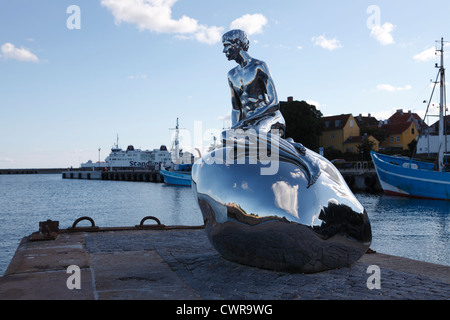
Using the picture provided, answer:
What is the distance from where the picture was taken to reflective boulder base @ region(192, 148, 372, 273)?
253 inches

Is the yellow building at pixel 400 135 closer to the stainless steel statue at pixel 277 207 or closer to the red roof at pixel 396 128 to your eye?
the red roof at pixel 396 128

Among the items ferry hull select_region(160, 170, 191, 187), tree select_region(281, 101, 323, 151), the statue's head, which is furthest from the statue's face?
ferry hull select_region(160, 170, 191, 187)

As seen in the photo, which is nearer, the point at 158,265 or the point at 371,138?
the point at 158,265

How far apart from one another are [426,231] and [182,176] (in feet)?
191

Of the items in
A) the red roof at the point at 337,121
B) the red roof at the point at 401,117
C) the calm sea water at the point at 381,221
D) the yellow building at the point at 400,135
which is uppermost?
the red roof at the point at 401,117

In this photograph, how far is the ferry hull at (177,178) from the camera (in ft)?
258

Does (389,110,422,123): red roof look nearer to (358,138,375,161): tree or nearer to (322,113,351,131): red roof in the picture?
(322,113,351,131): red roof

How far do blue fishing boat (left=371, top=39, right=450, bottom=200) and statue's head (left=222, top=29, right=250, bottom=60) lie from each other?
36.6m

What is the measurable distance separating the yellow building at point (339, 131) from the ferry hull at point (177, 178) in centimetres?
2691

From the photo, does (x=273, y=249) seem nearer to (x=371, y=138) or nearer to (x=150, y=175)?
(x=371, y=138)

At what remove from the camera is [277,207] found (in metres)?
6.41

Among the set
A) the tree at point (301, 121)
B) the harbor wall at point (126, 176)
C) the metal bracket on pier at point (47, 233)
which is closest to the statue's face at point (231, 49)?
the metal bracket on pier at point (47, 233)

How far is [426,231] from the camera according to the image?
23.2 meters
